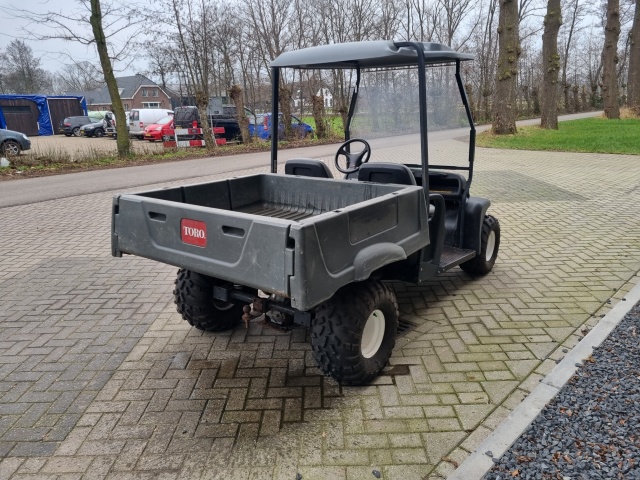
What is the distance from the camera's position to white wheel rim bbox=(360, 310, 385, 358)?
3.07 m

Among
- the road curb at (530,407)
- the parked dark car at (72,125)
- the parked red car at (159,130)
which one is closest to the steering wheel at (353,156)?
the road curb at (530,407)

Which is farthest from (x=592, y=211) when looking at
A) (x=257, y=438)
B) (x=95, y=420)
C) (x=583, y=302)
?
(x=95, y=420)

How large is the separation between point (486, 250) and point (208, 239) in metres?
2.98

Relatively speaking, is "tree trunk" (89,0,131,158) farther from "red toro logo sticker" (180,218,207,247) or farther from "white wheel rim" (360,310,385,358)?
"white wheel rim" (360,310,385,358)

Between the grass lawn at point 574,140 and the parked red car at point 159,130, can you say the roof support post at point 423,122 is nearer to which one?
the grass lawn at point 574,140

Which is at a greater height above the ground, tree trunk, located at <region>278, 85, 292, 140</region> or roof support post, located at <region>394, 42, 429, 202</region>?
tree trunk, located at <region>278, 85, 292, 140</region>

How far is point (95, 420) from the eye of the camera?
2.78 m

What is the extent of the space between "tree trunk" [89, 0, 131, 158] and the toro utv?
13285 mm

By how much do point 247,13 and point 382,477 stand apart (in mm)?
24056

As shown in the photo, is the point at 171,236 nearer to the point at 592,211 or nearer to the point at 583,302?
the point at 583,302

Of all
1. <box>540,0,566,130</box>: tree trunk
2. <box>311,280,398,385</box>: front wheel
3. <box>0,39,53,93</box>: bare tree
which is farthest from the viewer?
<box>0,39,53,93</box>: bare tree

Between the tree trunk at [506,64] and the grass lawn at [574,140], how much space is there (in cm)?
74

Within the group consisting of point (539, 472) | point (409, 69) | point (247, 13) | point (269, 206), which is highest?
point (247, 13)

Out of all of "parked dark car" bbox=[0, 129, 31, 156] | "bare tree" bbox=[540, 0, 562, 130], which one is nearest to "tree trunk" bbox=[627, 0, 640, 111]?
"bare tree" bbox=[540, 0, 562, 130]
